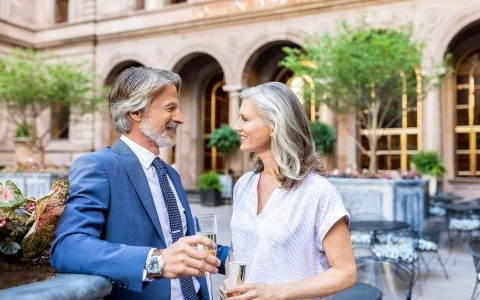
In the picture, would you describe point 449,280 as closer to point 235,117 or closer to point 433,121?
point 433,121

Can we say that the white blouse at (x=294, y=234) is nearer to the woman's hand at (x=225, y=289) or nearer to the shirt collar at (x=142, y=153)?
the woman's hand at (x=225, y=289)

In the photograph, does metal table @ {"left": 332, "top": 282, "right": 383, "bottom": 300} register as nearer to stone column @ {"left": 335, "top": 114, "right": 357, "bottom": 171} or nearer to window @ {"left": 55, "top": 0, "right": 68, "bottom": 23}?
stone column @ {"left": 335, "top": 114, "right": 357, "bottom": 171}

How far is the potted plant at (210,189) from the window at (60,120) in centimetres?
754

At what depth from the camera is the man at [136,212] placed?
55.7 inches

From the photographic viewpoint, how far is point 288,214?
6.07 feet

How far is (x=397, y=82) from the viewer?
1259 cm

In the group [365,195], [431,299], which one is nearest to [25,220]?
[431,299]

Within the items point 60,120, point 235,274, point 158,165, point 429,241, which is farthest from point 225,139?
point 235,274

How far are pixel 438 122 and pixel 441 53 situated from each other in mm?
2288

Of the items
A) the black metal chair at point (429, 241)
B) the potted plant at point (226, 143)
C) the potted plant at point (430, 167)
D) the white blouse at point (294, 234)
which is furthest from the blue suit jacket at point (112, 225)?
the potted plant at point (226, 143)

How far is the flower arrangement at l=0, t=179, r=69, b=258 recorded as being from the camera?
4.85 feet

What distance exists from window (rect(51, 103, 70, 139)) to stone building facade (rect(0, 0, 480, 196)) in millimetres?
539

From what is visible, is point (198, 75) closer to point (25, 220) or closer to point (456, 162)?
point (456, 162)

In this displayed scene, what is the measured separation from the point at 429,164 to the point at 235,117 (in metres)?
7.84
